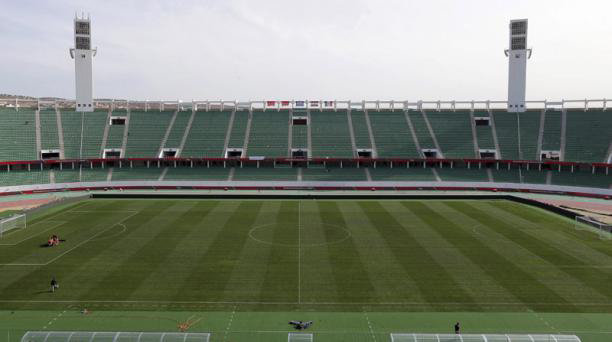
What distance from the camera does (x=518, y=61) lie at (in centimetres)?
9506

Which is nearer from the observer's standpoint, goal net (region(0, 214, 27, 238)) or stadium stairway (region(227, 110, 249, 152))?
goal net (region(0, 214, 27, 238))

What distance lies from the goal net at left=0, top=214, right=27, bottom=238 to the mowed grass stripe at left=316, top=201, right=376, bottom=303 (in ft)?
107

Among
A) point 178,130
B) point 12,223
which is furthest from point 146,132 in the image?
point 12,223

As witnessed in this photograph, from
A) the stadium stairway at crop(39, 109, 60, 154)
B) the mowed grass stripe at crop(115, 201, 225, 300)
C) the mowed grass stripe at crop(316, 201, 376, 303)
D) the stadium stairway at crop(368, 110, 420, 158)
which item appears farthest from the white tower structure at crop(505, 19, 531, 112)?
the stadium stairway at crop(39, 109, 60, 154)

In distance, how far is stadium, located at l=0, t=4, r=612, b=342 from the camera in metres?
26.1

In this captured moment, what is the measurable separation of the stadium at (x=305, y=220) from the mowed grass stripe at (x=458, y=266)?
8.5 inches

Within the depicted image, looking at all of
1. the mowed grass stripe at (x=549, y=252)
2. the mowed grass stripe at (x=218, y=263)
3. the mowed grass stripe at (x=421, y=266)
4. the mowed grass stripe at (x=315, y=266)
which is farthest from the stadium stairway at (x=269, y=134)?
the mowed grass stripe at (x=549, y=252)

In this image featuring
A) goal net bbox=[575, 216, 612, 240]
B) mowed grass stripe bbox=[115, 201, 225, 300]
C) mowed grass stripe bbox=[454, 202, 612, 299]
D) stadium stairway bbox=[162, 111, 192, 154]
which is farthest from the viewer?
stadium stairway bbox=[162, 111, 192, 154]

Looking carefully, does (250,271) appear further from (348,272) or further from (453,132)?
(453,132)

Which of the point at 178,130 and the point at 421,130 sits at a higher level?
the point at 421,130

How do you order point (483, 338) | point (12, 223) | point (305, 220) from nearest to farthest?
point (483, 338) → point (12, 223) → point (305, 220)

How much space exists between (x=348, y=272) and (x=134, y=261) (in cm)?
1703

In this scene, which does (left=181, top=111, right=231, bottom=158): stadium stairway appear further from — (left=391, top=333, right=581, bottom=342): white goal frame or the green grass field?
(left=391, top=333, right=581, bottom=342): white goal frame

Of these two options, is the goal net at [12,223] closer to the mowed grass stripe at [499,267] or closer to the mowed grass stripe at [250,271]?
the mowed grass stripe at [250,271]
